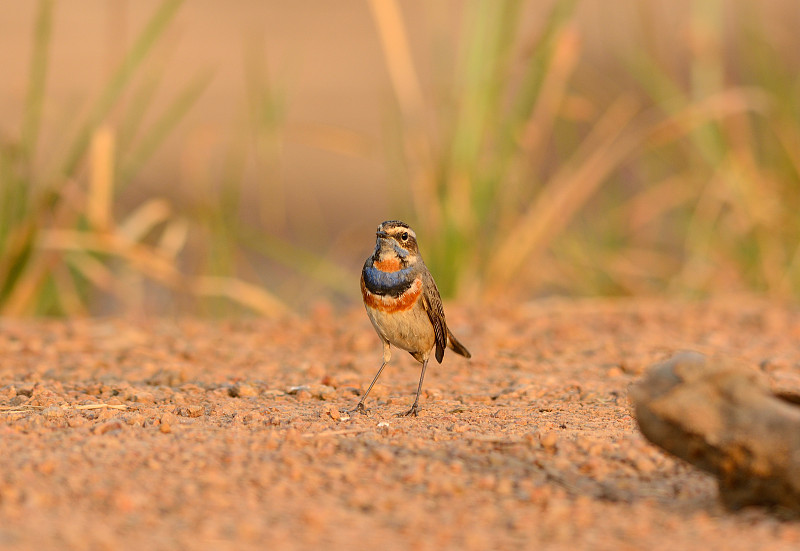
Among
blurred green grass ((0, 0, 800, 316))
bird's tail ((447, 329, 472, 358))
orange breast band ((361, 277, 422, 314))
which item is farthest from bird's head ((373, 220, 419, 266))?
blurred green grass ((0, 0, 800, 316))

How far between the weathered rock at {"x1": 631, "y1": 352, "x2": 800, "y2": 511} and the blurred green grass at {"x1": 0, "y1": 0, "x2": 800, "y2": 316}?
3.31 m

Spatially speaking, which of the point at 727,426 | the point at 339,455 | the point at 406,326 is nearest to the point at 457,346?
the point at 406,326

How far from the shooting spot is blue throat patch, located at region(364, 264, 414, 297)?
3646 millimetres

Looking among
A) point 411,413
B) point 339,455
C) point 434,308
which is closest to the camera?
point 339,455

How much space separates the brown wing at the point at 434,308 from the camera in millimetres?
3736

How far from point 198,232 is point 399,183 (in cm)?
126

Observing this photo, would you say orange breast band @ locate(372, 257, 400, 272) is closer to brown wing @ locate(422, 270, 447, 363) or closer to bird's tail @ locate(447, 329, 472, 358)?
brown wing @ locate(422, 270, 447, 363)

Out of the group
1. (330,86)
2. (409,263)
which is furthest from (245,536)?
(330,86)

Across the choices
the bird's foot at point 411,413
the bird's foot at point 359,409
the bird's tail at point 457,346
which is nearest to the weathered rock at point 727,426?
the bird's foot at point 411,413

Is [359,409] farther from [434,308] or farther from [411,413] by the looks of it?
[434,308]

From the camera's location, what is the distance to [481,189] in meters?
5.82

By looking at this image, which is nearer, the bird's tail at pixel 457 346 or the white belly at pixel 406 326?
the white belly at pixel 406 326

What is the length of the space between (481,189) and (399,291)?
7.46ft

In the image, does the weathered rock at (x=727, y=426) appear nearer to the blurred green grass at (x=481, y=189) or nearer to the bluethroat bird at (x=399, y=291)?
the bluethroat bird at (x=399, y=291)
